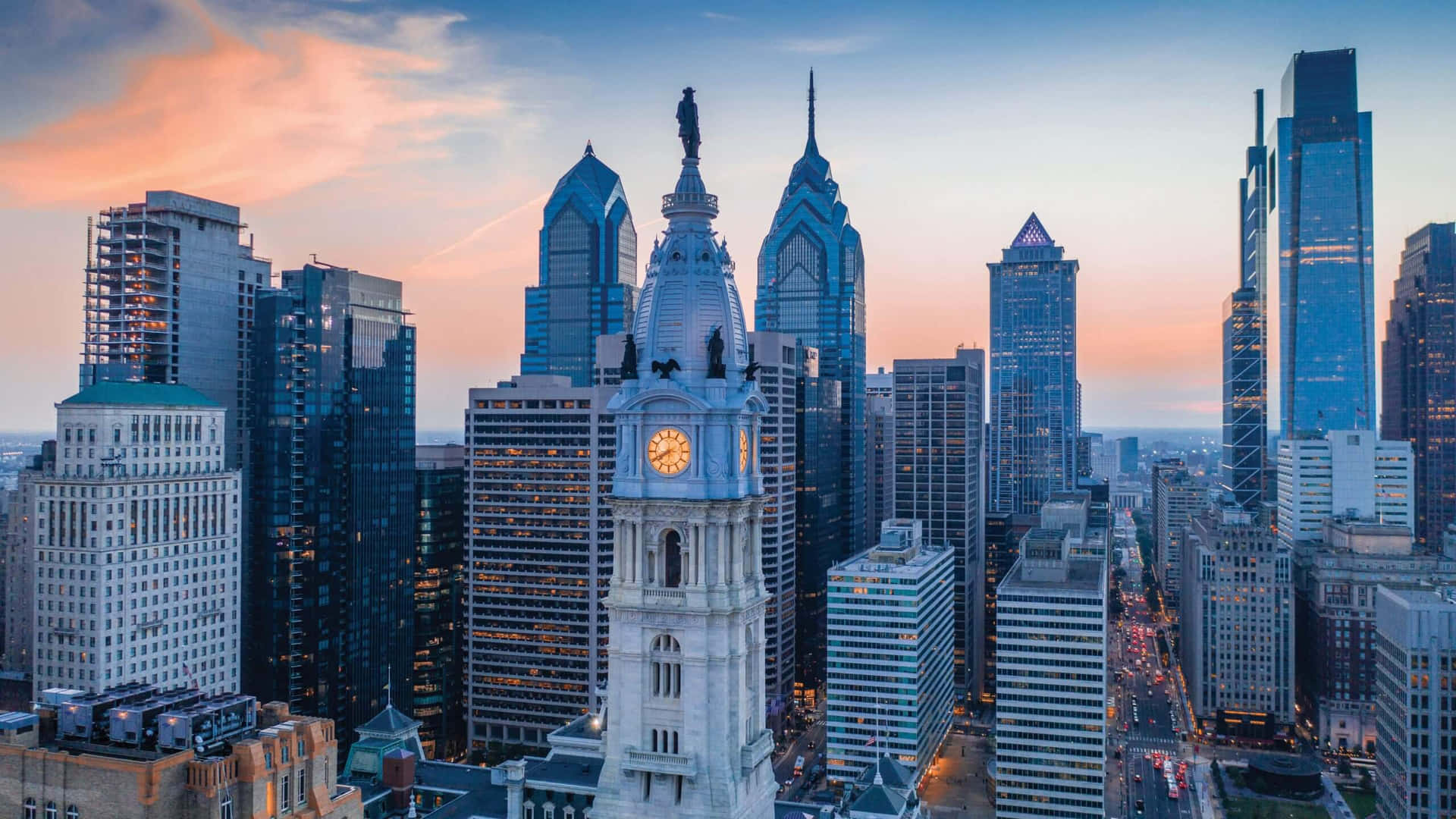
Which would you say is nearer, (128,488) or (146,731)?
(146,731)

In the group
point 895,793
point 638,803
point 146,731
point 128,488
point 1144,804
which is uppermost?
point 128,488

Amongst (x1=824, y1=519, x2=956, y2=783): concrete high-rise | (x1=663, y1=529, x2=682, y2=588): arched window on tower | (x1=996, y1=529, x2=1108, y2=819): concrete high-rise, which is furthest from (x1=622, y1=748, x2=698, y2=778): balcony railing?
(x1=996, y1=529, x2=1108, y2=819): concrete high-rise

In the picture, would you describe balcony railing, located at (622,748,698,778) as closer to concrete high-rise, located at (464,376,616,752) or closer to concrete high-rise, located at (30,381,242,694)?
concrete high-rise, located at (30,381,242,694)

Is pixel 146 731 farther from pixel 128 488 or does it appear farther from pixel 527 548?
pixel 527 548

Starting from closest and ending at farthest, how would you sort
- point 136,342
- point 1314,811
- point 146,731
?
point 146,731 → point 136,342 → point 1314,811

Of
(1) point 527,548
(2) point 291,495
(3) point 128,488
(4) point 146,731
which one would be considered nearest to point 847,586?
(1) point 527,548

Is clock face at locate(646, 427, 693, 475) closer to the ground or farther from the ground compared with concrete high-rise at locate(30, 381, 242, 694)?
farther from the ground

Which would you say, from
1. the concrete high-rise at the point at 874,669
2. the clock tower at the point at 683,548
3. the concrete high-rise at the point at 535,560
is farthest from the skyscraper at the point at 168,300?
the clock tower at the point at 683,548
